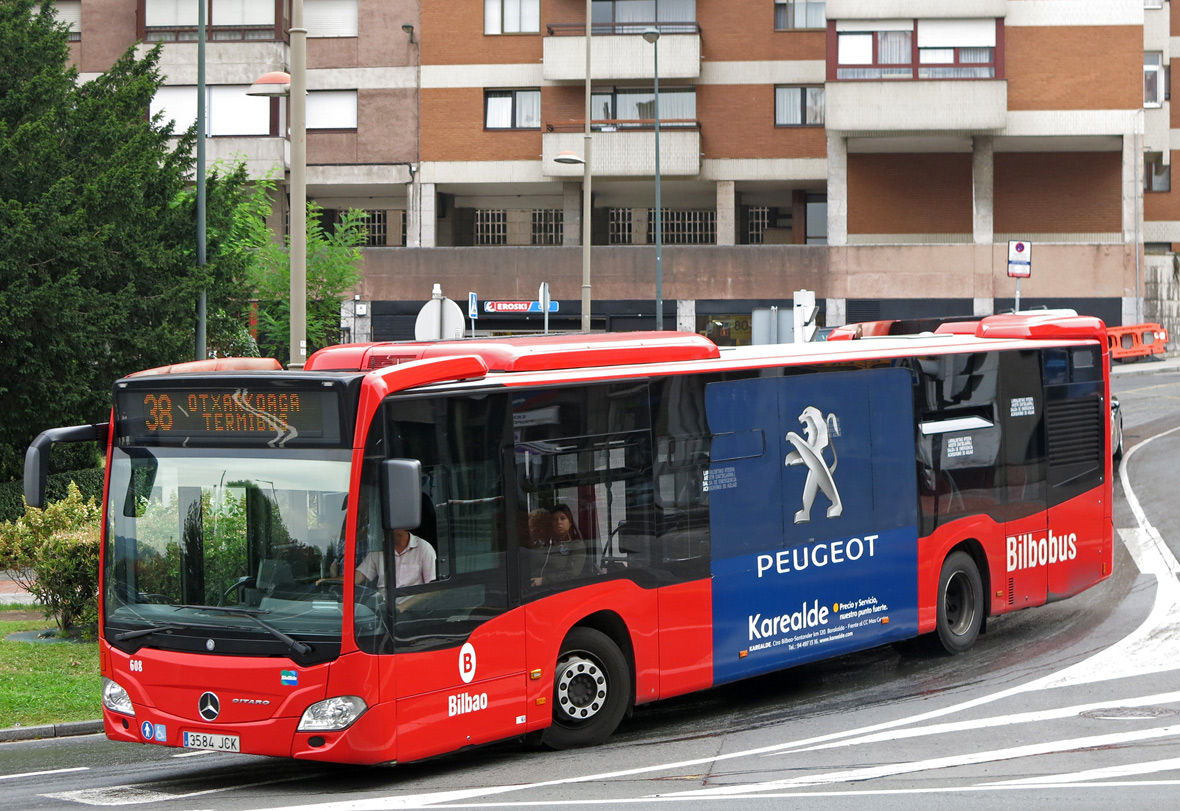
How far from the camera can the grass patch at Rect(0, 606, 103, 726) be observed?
1152 centimetres

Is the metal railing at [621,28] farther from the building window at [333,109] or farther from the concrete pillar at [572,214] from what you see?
the building window at [333,109]

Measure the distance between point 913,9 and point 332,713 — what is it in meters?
41.3

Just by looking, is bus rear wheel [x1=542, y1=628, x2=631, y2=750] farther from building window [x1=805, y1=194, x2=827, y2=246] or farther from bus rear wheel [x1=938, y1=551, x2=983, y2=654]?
building window [x1=805, y1=194, x2=827, y2=246]

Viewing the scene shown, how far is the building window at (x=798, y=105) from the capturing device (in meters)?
49.4

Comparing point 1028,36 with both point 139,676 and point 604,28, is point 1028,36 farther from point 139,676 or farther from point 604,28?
point 139,676

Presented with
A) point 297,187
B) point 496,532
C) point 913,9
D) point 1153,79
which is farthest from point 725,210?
point 496,532

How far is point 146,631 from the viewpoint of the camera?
892 cm

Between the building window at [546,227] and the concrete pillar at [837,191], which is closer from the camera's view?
the concrete pillar at [837,191]

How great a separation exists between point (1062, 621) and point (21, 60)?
17512 mm

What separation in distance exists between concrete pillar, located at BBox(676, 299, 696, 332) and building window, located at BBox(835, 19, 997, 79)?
28.5 ft

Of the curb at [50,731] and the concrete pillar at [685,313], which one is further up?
the concrete pillar at [685,313]

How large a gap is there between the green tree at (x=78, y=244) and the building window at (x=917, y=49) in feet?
89.3

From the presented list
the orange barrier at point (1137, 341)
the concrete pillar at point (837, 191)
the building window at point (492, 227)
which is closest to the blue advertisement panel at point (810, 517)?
the orange barrier at point (1137, 341)

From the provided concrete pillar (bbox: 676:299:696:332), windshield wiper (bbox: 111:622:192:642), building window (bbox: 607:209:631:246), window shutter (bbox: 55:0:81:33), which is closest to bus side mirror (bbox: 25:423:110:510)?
windshield wiper (bbox: 111:622:192:642)
